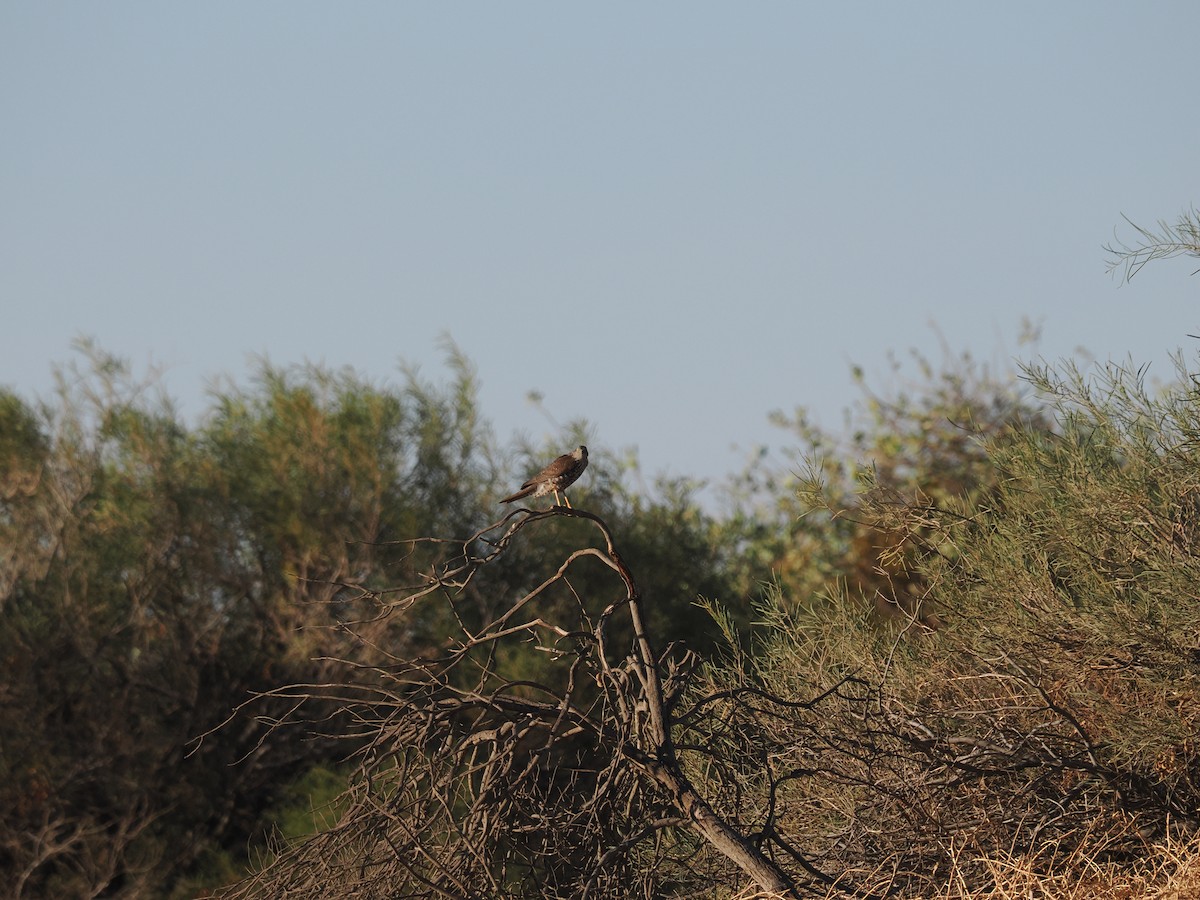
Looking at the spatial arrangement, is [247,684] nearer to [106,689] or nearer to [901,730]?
[106,689]

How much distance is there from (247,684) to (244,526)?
1635 mm

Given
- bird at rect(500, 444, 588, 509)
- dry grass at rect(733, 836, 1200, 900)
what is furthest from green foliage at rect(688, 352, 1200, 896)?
bird at rect(500, 444, 588, 509)

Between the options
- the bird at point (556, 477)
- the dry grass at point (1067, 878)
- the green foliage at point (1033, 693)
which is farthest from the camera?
the bird at point (556, 477)

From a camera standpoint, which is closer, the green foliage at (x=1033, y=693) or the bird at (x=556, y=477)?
the green foliage at (x=1033, y=693)

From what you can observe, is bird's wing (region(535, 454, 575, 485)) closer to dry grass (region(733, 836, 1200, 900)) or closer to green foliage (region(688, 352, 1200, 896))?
green foliage (region(688, 352, 1200, 896))

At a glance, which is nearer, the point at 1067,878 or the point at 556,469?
the point at 1067,878

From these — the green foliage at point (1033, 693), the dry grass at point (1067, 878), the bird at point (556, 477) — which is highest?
the bird at point (556, 477)

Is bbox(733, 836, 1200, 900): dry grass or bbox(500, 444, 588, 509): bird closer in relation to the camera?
bbox(733, 836, 1200, 900): dry grass

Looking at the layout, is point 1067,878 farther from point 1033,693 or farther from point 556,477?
point 556,477

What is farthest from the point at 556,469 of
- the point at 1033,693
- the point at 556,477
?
the point at 1033,693

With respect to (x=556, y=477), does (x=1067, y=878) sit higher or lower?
lower

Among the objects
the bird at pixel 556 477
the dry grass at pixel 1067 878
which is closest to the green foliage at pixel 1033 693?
the dry grass at pixel 1067 878

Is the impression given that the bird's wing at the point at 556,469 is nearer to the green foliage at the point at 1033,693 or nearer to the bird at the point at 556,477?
the bird at the point at 556,477

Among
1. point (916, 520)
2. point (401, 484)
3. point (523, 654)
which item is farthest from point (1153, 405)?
point (401, 484)
